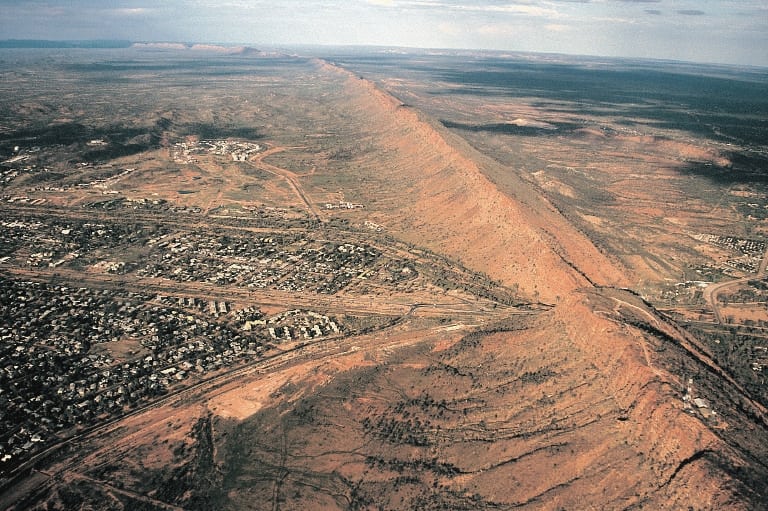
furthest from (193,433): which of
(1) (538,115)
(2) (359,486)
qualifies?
(1) (538,115)

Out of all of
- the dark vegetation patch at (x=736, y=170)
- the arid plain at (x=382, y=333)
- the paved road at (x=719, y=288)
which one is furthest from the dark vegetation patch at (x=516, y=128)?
the paved road at (x=719, y=288)

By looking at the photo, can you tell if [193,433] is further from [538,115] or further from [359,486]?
[538,115]

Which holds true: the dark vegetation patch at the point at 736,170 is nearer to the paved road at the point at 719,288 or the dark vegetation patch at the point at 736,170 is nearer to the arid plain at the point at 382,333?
the arid plain at the point at 382,333

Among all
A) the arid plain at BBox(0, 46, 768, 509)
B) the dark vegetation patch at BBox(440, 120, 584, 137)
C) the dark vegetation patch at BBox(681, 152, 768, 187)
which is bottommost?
the arid plain at BBox(0, 46, 768, 509)

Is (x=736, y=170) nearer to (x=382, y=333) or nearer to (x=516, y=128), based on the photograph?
(x=516, y=128)

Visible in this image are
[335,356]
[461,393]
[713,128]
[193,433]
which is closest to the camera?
[193,433]

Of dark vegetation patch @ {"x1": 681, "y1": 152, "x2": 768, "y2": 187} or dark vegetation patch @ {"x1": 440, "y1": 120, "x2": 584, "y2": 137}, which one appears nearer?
dark vegetation patch @ {"x1": 681, "y1": 152, "x2": 768, "y2": 187}

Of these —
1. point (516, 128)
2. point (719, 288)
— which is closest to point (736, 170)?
point (516, 128)

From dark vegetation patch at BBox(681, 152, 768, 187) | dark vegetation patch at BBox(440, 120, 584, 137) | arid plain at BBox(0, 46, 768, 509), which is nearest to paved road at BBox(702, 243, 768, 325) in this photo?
arid plain at BBox(0, 46, 768, 509)

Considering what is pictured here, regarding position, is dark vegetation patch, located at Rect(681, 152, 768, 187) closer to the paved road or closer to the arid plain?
the arid plain
